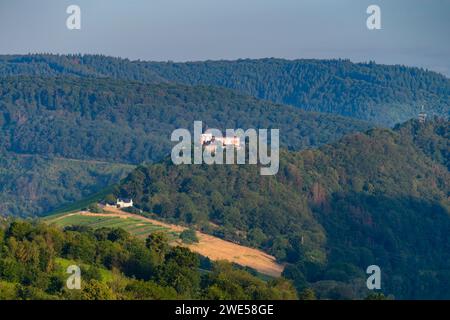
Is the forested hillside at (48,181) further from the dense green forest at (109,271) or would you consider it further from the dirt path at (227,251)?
the dense green forest at (109,271)

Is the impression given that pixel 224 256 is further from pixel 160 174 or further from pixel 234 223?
pixel 160 174

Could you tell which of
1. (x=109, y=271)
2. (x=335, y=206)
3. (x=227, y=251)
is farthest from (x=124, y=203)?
(x=109, y=271)

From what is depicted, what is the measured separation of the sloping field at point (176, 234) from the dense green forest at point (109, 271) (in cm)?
2303

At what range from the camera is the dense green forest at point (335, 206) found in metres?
99.5

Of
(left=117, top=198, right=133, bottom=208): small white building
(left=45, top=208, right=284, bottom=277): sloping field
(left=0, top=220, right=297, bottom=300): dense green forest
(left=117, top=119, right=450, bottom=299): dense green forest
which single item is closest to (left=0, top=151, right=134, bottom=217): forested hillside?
(left=117, top=119, right=450, bottom=299): dense green forest

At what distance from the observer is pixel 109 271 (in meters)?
56.6

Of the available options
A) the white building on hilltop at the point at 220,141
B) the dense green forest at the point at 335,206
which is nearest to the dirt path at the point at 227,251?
the dense green forest at the point at 335,206

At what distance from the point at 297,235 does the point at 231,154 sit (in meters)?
13.3

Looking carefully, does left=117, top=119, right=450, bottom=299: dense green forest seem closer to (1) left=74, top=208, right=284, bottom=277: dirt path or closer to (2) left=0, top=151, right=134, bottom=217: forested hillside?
(1) left=74, top=208, right=284, bottom=277: dirt path

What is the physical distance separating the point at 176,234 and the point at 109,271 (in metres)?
35.7

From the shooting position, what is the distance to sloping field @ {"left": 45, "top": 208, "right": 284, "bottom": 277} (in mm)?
87750

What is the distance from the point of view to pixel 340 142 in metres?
132

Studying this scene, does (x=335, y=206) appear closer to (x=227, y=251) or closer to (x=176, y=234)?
(x=227, y=251)
